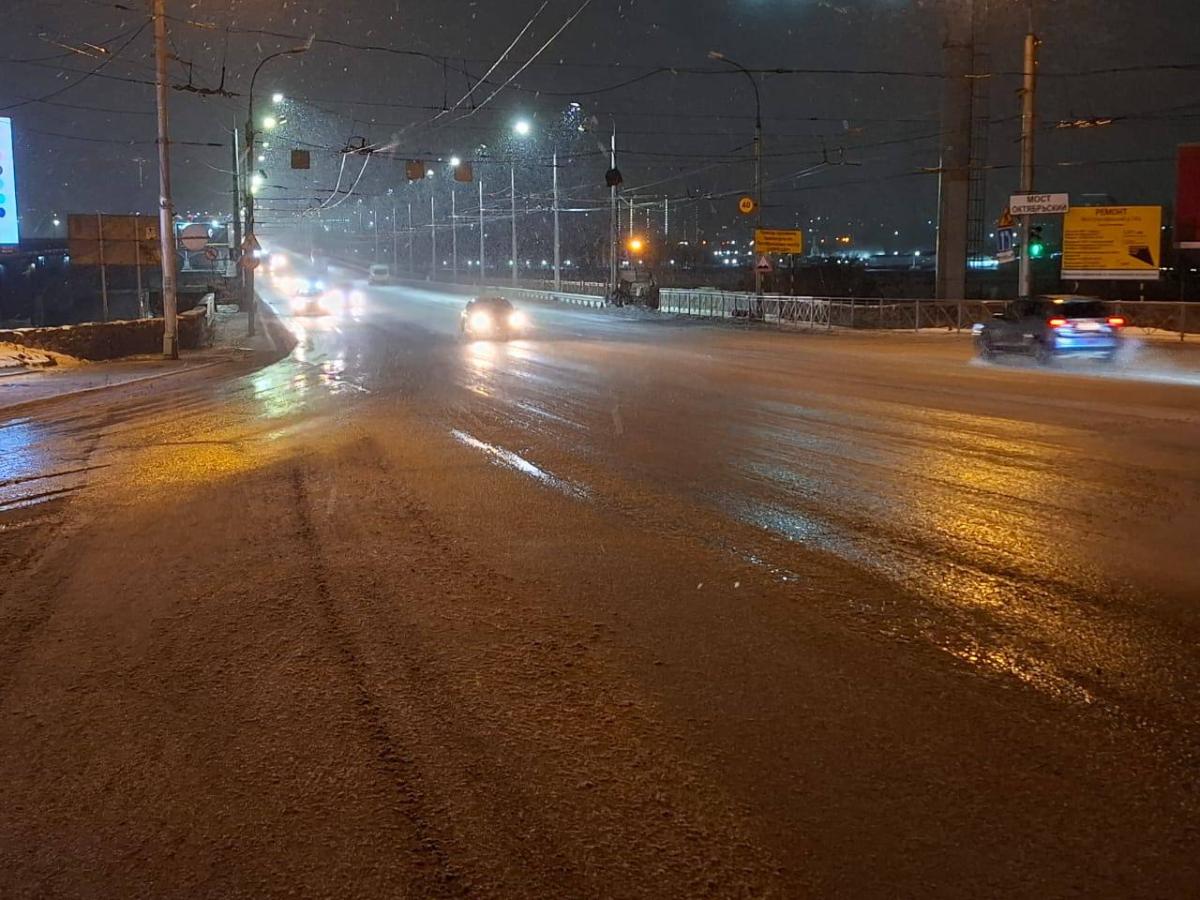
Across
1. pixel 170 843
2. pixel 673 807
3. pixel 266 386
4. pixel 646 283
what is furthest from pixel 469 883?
pixel 646 283

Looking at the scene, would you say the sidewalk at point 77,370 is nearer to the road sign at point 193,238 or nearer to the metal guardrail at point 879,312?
the road sign at point 193,238

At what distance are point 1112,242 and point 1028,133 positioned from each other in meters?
7.85

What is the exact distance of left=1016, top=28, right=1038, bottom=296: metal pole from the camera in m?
30.6

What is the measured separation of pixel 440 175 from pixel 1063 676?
11631cm

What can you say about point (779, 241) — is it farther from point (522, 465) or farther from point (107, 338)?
point (522, 465)

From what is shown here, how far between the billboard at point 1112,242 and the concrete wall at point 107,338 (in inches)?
1124

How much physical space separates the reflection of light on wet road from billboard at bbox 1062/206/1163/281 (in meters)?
29.8

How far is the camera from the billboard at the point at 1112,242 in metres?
36.2

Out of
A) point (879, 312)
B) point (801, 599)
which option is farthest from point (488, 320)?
point (801, 599)

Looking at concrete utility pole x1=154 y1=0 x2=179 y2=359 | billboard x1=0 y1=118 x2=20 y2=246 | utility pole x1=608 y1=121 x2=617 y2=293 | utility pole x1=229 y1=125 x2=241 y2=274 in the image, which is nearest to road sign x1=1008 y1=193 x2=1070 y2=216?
utility pole x1=608 y1=121 x2=617 y2=293

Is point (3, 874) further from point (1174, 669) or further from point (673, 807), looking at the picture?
point (1174, 669)

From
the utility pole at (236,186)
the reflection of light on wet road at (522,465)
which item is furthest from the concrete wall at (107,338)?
the reflection of light on wet road at (522,465)

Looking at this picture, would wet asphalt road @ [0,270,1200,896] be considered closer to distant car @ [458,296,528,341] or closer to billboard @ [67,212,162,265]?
billboard @ [67,212,162,265]

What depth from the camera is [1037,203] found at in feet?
103
